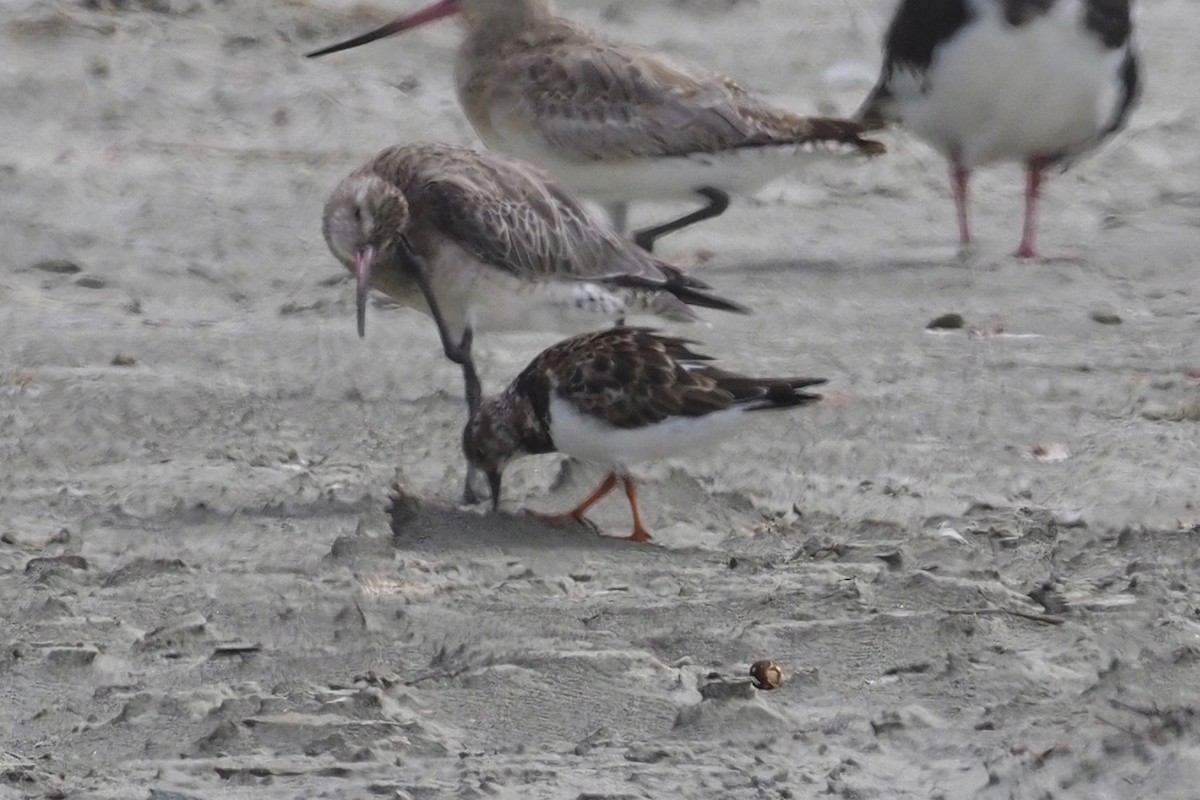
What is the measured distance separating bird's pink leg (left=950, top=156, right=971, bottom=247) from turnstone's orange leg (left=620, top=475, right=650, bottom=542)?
3747 mm

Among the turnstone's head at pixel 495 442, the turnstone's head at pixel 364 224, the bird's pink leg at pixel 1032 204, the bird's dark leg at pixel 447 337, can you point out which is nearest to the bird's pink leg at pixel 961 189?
the bird's pink leg at pixel 1032 204

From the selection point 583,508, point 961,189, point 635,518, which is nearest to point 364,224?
point 583,508

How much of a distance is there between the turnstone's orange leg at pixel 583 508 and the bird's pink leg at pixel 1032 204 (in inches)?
136

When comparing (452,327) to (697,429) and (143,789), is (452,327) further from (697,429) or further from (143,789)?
(143,789)

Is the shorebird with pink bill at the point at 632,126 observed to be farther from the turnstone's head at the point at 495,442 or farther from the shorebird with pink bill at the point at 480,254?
the turnstone's head at the point at 495,442

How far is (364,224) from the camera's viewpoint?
257 inches

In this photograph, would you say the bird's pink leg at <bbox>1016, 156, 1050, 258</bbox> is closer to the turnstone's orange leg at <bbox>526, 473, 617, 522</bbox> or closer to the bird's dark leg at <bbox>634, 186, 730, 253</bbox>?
the bird's dark leg at <bbox>634, 186, 730, 253</bbox>

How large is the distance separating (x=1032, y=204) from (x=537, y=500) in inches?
147

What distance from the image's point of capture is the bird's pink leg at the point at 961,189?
30.9 ft

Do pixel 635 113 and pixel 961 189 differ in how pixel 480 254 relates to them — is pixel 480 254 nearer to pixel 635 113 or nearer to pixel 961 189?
pixel 635 113

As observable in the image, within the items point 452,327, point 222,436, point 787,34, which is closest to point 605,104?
point 452,327

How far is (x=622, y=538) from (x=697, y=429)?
344 mm

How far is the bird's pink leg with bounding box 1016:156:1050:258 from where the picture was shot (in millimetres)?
9138

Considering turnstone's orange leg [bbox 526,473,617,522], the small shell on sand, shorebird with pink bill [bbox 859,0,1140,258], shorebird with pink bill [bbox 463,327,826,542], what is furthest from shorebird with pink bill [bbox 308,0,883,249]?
the small shell on sand
